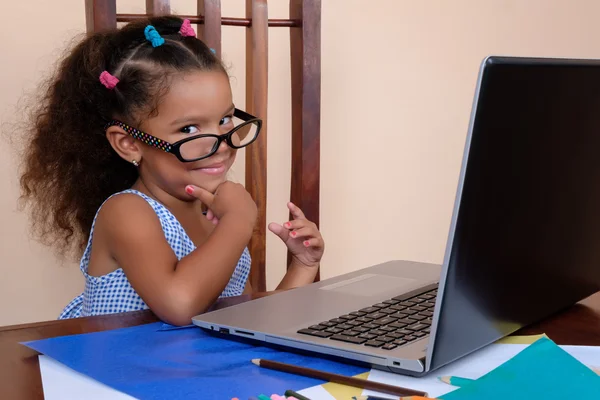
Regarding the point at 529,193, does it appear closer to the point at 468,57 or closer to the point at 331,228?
the point at 331,228

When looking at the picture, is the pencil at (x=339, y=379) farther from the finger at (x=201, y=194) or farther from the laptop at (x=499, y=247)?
the finger at (x=201, y=194)

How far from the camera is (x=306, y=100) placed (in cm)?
137

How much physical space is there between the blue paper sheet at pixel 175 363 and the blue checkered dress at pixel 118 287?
1.06 feet

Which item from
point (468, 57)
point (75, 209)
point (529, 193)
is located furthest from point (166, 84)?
point (468, 57)

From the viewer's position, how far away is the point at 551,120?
1.97ft

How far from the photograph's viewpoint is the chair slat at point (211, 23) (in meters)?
1.31

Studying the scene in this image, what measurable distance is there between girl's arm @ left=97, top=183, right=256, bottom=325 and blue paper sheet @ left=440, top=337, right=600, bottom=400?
34 cm

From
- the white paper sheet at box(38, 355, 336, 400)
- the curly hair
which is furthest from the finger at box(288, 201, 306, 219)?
the white paper sheet at box(38, 355, 336, 400)

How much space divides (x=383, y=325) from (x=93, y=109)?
0.69 m

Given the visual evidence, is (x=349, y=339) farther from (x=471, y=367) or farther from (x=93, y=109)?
(x=93, y=109)

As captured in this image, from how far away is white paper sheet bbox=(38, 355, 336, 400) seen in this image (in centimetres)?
58

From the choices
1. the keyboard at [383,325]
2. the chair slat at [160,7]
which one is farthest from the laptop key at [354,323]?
the chair slat at [160,7]

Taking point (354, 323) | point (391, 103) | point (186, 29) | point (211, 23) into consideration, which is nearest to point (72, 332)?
point (354, 323)

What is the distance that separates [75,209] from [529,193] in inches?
35.0
